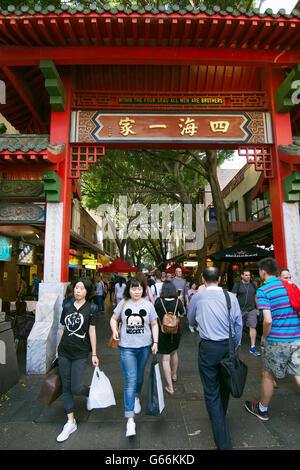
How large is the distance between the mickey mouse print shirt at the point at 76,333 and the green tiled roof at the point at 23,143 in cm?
374

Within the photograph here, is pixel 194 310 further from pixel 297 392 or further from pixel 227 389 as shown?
pixel 297 392

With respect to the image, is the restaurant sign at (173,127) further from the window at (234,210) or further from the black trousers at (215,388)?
the window at (234,210)

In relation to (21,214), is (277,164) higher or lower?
higher

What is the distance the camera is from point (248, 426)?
334 centimetres

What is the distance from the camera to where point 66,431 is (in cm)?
315

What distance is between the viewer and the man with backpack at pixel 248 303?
6402mm

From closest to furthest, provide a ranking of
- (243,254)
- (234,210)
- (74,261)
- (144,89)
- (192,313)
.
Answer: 1. (192,313)
2. (144,89)
3. (243,254)
4. (74,261)
5. (234,210)

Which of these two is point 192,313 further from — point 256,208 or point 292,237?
point 256,208

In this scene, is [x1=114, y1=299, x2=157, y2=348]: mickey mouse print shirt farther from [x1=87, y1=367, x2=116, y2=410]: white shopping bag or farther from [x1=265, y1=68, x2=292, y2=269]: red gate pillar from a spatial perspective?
[x1=265, y1=68, x2=292, y2=269]: red gate pillar

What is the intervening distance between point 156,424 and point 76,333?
145 cm

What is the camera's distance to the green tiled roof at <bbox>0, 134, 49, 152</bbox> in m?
5.77
